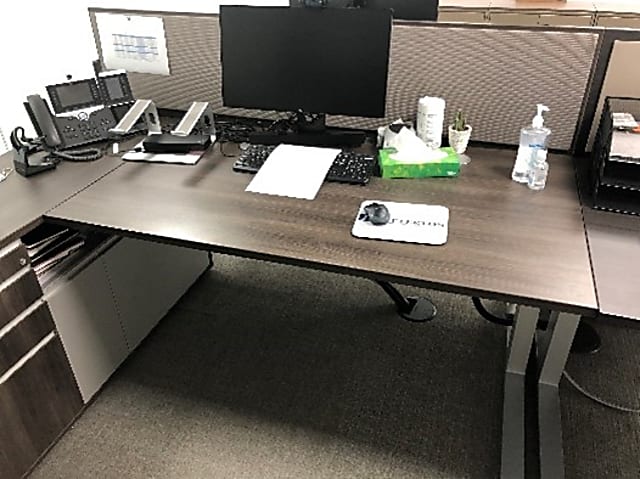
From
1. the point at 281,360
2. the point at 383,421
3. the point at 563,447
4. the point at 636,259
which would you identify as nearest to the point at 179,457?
the point at 281,360

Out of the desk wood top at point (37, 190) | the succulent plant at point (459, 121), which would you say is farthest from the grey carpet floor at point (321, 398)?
the succulent plant at point (459, 121)

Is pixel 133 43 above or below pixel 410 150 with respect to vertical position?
above

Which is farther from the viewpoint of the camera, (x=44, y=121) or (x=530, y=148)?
(x=44, y=121)

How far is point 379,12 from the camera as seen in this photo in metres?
1.48

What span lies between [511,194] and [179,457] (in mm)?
1282

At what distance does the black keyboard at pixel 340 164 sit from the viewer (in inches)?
59.5

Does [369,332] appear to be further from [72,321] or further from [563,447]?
[72,321]

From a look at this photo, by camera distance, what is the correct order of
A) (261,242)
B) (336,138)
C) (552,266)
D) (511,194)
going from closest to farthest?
1. (552,266)
2. (261,242)
3. (511,194)
4. (336,138)

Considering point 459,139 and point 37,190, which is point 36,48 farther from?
point 459,139

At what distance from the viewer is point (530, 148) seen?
4.79 feet

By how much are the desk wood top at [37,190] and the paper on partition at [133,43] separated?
459 mm

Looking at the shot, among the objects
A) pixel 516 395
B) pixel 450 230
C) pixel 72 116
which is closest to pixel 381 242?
pixel 450 230

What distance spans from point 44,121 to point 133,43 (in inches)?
18.4

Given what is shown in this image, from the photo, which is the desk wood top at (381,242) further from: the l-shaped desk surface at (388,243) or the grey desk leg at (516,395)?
the grey desk leg at (516,395)
